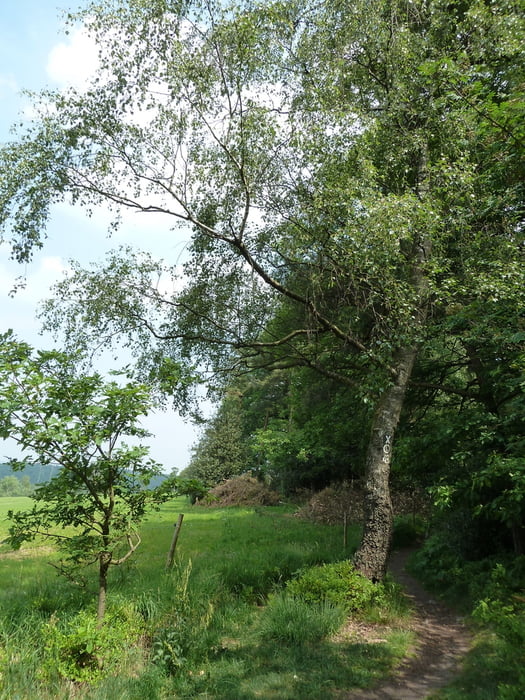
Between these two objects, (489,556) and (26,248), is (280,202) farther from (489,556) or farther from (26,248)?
(489,556)

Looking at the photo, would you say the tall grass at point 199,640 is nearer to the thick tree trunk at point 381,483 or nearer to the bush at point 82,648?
the bush at point 82,648

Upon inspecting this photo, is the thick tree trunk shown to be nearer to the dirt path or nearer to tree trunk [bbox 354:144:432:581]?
tree trunk [bbox 354:144:432:581]

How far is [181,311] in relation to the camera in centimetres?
1087

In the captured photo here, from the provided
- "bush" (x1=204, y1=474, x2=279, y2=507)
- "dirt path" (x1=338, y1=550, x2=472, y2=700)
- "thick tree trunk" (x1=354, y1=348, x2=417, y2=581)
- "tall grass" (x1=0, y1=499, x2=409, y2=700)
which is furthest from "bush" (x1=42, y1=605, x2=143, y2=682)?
"bush" (x1=204, y1=474, x2=279, y2=507)

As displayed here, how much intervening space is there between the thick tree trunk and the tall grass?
1.66m

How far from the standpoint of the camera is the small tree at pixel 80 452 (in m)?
5.31

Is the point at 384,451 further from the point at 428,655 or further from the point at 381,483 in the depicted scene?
the point at 428,655

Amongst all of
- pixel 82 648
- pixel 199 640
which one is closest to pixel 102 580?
pixel 82 648

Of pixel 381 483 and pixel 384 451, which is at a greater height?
pixel 384 451

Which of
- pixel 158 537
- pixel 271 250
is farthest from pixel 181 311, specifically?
pixel 158 537

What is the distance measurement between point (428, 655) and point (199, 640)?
3188 millimetres

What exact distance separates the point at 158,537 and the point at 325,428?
25.4ft

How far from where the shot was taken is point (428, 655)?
6.30 m

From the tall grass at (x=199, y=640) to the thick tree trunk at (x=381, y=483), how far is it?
1.66 m
